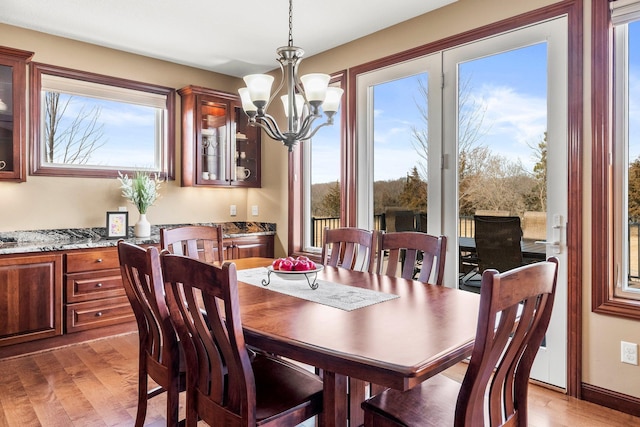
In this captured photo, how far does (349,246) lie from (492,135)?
1293 millimetres

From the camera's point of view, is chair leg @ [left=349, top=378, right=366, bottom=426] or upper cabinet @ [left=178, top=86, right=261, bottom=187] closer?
chair leg @ [left=349, top=378, right=366, bottom=426]

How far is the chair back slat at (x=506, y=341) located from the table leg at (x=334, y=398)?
0.42 meters

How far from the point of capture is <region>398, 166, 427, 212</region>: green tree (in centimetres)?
339

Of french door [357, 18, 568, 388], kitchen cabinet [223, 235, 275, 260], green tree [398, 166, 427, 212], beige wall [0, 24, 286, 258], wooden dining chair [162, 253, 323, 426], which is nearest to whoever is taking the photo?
wooden dining chair [162, 253, 323, 426]

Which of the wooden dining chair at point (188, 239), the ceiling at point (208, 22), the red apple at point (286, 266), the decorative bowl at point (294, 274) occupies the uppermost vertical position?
the ceiling at point (208, 22)

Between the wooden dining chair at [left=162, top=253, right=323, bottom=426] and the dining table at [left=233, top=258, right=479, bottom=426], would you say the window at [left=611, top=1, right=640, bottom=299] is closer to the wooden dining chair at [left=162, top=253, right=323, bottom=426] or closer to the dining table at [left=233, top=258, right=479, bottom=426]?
the dining table at [left=233, top=258, right=479, bottom=426]

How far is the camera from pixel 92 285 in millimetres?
3512

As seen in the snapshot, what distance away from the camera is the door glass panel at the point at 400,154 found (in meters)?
3.40

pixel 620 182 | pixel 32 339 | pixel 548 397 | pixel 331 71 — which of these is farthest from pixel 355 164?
pixel 32 339

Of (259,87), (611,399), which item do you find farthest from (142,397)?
(611,399)

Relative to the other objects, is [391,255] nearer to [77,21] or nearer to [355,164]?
[355,164]

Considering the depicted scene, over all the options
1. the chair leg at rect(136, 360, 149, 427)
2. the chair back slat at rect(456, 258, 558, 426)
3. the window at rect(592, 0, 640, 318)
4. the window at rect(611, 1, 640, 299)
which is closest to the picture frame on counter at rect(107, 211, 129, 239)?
the chair leg at rect(136, 360, 149, 427)

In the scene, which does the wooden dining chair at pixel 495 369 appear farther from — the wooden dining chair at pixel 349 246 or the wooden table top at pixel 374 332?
the wooden dining chair at pixel 349 246

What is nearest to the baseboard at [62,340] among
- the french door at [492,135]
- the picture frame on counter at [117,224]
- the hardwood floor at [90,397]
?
the hardwood floor at [90,397]
